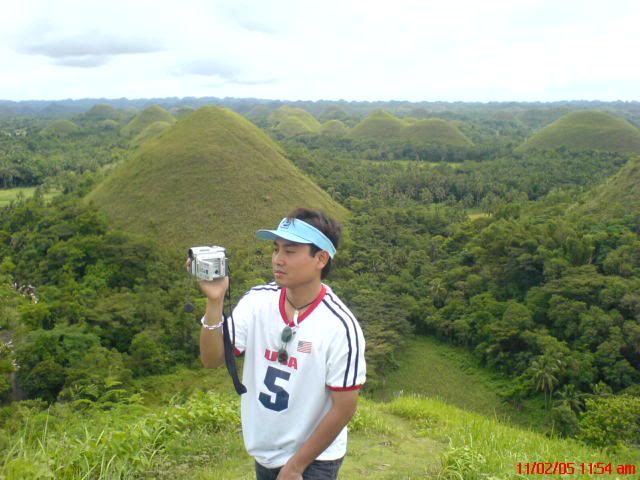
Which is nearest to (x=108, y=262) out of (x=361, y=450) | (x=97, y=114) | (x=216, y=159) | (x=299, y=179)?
(x=216, y=159)

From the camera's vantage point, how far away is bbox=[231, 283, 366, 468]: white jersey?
6.47ft

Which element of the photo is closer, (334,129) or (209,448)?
(209,448)

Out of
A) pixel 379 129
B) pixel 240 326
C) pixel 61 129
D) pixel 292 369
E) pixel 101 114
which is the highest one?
pixel 101 114

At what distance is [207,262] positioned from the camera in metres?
1.99

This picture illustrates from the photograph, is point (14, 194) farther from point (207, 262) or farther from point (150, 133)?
point (207, 262)

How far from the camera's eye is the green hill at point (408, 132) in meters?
68.0

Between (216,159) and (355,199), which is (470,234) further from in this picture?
(216,159)

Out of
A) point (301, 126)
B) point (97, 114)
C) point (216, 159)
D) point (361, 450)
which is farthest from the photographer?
point (97, 114)

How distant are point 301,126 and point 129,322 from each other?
75780 millimetres

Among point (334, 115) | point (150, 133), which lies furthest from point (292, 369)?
point (334, 115)

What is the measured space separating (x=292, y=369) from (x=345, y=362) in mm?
209

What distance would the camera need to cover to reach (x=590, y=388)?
15.1m

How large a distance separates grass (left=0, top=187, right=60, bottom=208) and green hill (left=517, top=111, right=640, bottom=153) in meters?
50.0

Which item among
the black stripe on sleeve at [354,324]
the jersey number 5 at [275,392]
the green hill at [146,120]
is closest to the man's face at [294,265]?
the black stripe on sleeve at [354,324]
